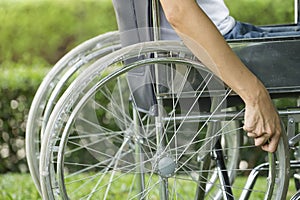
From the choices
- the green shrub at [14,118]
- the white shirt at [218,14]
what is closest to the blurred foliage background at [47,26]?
the green shrub at [14,118]

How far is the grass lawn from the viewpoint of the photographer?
16.5 ft

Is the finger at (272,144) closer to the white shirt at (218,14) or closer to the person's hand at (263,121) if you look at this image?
the person's hand at (263,121)

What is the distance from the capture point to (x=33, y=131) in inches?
130

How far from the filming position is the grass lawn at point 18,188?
5016 millimetres

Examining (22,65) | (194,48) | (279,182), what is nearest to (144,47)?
(194,48)

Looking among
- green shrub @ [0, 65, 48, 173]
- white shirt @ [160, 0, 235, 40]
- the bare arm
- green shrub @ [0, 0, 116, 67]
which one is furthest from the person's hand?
green shrub @ [0, 0, 116, 67]

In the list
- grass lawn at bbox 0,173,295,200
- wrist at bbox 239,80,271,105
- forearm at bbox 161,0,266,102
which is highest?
forearm at bbox 161,0,266,102

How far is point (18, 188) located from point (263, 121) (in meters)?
2.99

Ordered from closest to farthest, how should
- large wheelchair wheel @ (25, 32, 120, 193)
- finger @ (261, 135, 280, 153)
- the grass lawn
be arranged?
finger @ (261, 135, 280, 153) < large wheelchair wheel @ (25, 32, 120, 193) < the grass lawn

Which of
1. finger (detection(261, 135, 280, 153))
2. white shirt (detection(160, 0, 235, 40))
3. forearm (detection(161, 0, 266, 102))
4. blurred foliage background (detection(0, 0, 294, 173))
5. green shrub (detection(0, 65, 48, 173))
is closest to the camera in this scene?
forearm (detection(161, 0, 266, 102))

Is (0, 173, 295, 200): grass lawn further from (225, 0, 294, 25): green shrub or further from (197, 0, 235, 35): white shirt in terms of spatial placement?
(197, 0, 235, 35): white shirt

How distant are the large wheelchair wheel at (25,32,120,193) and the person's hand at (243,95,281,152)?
94 cm

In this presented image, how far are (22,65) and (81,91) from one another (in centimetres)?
370

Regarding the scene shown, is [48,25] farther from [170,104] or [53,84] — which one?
[170,104]
